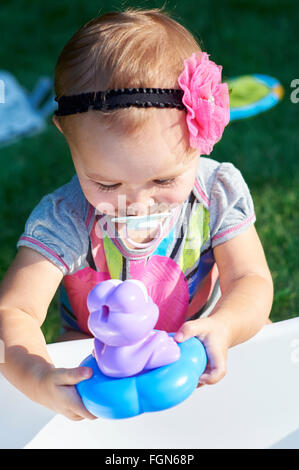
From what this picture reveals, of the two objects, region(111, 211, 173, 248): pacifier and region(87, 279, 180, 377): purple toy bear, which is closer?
region(87, 279, 180, 377): purple toy bear

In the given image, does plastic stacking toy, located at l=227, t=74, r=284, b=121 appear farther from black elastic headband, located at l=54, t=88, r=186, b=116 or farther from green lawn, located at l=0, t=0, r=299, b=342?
black elastic headband, located at l=54, t=88, r=186, b=116

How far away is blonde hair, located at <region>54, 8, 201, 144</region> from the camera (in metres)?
0.85

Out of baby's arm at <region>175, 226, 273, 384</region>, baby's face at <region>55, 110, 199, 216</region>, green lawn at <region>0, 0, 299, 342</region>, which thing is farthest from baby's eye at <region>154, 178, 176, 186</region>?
green lawn at <region>0, 0, 299, 342</region>

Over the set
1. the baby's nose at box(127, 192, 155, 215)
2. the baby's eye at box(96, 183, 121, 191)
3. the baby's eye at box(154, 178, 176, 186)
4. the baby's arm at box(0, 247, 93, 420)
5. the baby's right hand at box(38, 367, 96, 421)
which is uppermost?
the baby's eye at box(154, 178, 176, 186)

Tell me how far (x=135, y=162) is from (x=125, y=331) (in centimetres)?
25

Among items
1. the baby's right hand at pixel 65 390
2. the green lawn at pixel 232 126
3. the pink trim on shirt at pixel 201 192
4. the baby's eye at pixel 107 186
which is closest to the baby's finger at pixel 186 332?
the baby's right hand at pixel 65 390

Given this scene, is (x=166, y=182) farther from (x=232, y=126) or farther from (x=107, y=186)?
(x=232, y=126)

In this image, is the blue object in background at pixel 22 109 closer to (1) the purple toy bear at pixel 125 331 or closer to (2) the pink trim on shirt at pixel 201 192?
(2) the pink trim on shirt at pixel 201 192

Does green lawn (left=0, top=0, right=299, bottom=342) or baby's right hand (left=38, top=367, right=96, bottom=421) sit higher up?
baby's right hand (left=38, top=367, right=96, bottom=421)

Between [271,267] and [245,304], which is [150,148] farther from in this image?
[271,267]

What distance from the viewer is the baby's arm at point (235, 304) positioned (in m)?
0.78

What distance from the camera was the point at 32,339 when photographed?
90 cm

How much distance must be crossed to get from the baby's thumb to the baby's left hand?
0.34 feet

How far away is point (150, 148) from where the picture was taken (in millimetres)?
836
